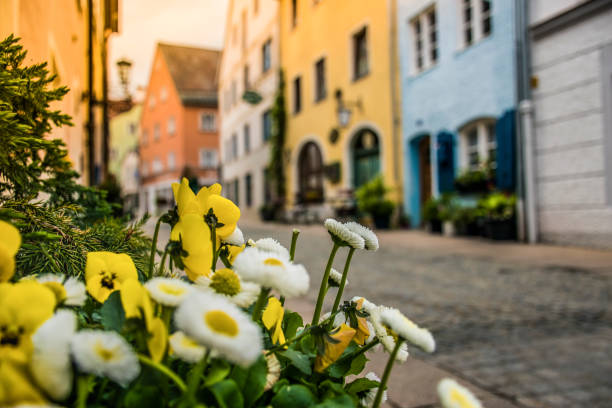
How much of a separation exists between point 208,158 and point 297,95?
15.1 m

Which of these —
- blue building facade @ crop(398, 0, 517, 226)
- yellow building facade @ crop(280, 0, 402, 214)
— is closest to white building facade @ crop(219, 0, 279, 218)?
yellow building facade @ crop(280, 0, 402, 214)

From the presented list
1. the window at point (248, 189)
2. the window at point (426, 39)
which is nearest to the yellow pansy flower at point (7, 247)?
the window at point (426, 39)

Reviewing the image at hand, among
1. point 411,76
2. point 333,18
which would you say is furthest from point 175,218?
point 333,18

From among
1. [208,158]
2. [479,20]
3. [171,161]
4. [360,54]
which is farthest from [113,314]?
[171,161]

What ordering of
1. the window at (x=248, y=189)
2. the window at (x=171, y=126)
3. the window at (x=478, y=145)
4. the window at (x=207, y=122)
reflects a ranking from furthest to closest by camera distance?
the window at (x=171, y=126), the window at (x=207, y=122), the window at (x=248, y=189), the window at (x=478, y=145)

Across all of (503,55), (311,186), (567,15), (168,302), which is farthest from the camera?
(311,186)

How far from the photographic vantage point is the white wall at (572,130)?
785cm

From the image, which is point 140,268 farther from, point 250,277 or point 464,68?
point 464,68

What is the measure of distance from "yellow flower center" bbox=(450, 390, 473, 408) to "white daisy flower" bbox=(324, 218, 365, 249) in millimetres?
190

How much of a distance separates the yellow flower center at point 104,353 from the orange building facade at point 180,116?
2924cm

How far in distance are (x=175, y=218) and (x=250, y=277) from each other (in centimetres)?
16

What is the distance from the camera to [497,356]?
10.4ft

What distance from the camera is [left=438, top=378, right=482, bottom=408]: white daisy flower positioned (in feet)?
1.20

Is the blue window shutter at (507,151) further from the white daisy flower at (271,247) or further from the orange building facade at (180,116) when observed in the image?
the orange building facade at (180,116)
